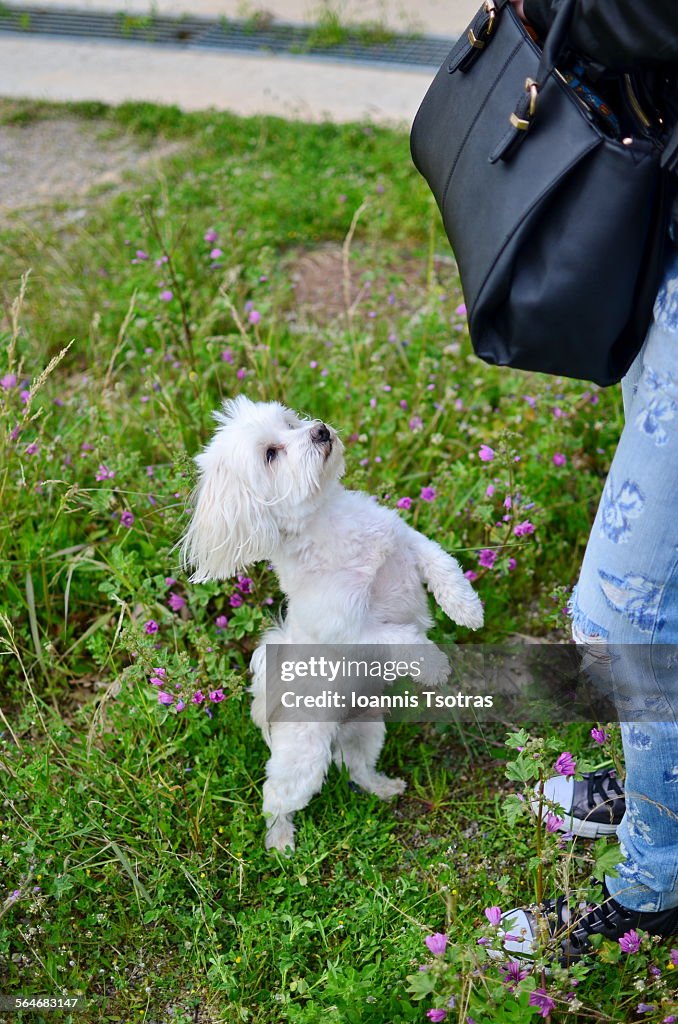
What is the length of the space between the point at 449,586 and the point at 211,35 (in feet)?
18.4

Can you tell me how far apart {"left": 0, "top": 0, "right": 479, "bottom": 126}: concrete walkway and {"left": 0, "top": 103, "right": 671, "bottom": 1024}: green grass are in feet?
6.10

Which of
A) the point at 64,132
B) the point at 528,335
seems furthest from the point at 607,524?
the point at 64,132

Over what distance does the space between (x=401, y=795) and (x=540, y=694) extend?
48 centimetres

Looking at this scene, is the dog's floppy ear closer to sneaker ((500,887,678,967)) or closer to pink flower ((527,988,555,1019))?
sneaker ((500,887,678,967))

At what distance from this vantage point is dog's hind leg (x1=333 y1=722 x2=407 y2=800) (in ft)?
8.14

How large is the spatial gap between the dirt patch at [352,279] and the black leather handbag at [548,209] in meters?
2.10

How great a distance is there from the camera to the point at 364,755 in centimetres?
249

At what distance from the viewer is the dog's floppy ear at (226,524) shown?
2195mm

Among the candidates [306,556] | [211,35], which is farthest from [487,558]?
[211,35]

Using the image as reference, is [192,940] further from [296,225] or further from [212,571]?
[296,225]

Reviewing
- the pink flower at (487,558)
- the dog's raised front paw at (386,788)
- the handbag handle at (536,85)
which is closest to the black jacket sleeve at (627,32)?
the handbag handle at (536,85)

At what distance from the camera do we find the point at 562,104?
1.48m

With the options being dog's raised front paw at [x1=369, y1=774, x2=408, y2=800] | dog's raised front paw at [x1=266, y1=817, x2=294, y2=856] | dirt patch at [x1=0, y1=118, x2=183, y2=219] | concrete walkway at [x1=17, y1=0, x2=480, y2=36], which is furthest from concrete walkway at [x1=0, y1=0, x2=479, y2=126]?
dog's raised front paw at [x1=266, y1=817, x2=294, y2=856]

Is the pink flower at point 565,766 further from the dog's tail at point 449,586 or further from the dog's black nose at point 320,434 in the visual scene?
the dog's black nose at point 320,434
